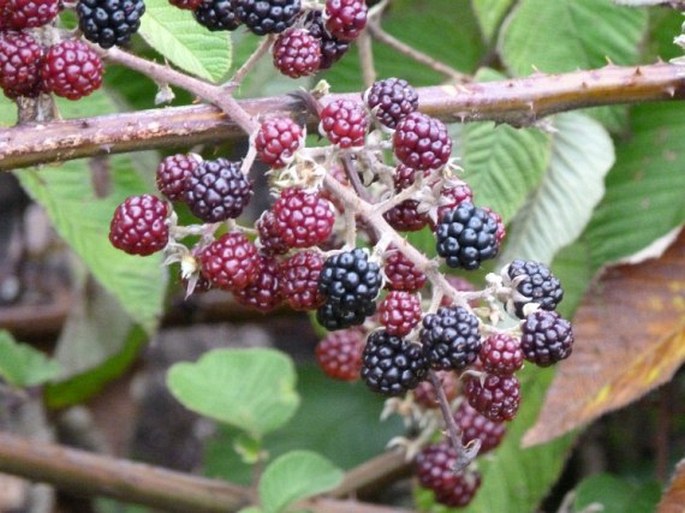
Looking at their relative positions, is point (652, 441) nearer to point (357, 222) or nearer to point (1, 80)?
point (357, 222)

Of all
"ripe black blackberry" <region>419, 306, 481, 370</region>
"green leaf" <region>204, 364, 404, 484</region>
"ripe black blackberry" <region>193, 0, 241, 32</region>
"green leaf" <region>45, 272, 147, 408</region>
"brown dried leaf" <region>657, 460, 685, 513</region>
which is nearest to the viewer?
"ripe black blackberry" <region>419, 306, 481, 370</region>

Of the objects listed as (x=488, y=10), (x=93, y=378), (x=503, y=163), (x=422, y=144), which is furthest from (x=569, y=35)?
(x=93, y=378)

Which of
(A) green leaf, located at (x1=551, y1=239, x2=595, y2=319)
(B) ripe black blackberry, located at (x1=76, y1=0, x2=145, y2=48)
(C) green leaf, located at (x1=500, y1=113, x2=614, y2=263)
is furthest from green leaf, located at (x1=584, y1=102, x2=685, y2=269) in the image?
(B) ripe black blackberry, located at (x1=76, y1=0, x2=145, y2=48)

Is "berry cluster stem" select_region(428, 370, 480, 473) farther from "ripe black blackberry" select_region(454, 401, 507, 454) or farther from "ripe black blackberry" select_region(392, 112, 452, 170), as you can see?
"ripe black blackberry" select_region(454, 401, 507, 454)

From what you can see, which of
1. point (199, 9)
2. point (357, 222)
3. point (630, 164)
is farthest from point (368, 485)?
point (199, 9)

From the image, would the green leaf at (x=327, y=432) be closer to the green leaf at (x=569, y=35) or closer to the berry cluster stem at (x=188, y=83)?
the green leaf at (x=569, y=35)

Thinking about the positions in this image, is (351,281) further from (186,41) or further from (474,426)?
(474,426)
